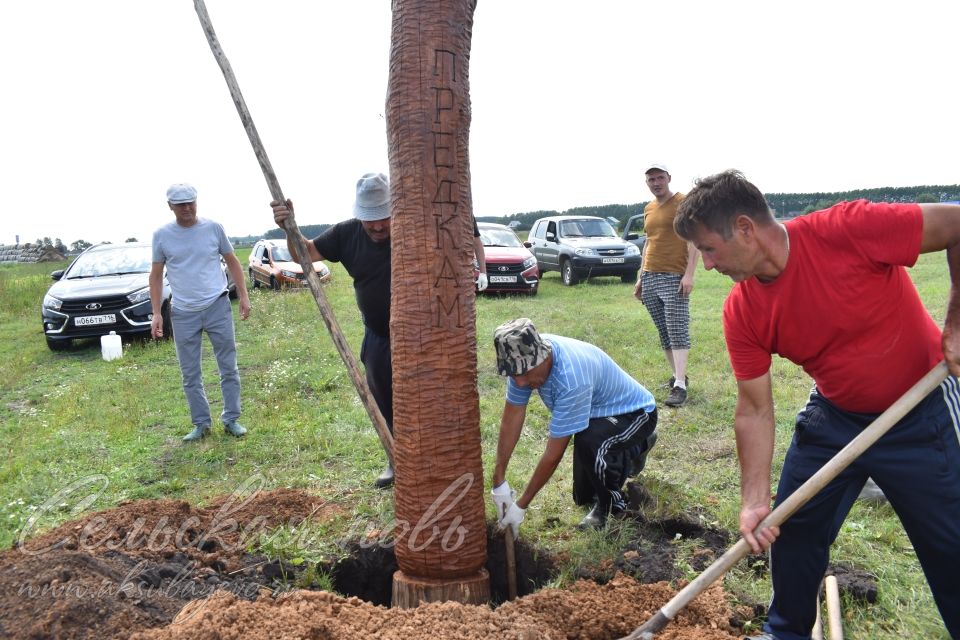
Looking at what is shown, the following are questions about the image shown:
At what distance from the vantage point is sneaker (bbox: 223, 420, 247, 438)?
5625mm

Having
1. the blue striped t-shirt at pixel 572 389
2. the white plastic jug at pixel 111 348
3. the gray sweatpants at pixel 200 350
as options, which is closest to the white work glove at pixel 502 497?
the blue striped t-shirt at pixel 572 389

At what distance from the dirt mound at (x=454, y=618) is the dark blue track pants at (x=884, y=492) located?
0.33 meters

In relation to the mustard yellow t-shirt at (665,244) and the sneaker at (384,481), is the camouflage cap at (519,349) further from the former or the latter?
the mustard yellow t-shirt at (665,244)

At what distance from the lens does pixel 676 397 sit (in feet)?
20.0

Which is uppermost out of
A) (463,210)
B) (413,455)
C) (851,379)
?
(463,210)

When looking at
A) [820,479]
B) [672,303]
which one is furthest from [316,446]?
[820,479]

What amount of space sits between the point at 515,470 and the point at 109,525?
2.43 metres

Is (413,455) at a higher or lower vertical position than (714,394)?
higher

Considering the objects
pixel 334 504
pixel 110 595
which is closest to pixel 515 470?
pixel 334 504

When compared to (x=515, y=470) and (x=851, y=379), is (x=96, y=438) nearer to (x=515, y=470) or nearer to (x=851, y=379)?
(x=515, y=470)

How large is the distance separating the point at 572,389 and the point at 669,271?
3.07m

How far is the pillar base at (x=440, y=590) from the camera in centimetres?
298

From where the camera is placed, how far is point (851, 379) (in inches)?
92.4

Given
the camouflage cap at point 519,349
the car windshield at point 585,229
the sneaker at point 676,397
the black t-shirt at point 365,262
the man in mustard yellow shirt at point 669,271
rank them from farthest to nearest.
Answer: the car windshield at point 585,229 → the sneaker at point 676,397 → the man in mustard yellow shirt at point 669,271 → the black t-shirt at point 365,262 → the camouflage cap at point 519,349
